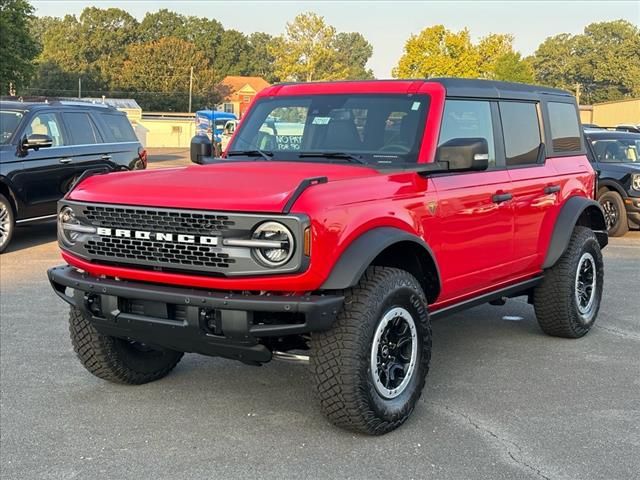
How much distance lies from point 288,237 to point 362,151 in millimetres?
1399

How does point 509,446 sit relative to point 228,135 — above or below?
below

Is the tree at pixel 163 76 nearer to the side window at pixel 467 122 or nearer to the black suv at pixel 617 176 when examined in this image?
the black suv at pixel 617 176

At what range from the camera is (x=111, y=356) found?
184 inches

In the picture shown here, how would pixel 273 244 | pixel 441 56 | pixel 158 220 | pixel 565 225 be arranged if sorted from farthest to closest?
pixel 441 56 → pixel 565 225 → pixel 158 220 → pixel 273 244

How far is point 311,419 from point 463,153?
5.71 feet

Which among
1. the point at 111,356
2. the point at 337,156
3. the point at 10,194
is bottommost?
the point at 111,356

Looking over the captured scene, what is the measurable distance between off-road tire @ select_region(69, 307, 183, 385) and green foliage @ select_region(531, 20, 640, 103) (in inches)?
3596

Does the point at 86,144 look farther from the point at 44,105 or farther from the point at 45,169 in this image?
the point at 45,169

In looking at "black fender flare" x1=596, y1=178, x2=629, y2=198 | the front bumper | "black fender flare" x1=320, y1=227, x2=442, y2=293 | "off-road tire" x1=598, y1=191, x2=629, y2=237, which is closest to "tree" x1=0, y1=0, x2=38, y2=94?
"black fender flare" x1=596, y1=178, x2=629, y2=198

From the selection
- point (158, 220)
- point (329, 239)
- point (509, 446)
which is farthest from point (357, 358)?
point (158, 220)

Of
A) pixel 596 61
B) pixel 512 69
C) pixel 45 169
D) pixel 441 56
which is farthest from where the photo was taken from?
pixel 596 61

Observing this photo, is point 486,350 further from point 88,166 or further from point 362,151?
point 88,166

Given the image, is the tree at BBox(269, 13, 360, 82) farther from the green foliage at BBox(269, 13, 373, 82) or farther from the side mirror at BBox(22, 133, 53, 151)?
the side mirror at BBox(22, 133, 53, 151)

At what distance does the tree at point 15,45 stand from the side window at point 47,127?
2530cm
